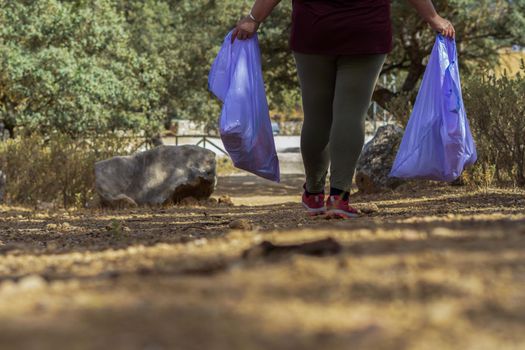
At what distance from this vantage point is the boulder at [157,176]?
346 inches

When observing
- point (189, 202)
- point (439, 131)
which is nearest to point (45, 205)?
point (189, 202)

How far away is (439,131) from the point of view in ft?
18.5

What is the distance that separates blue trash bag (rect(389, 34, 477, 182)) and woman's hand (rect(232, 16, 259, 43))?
122 cm

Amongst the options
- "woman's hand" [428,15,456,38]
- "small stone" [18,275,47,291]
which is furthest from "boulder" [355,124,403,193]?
"small stone" [18,275,47,291]

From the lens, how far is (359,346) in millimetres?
1685

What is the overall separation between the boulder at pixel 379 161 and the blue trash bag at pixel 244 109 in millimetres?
3995

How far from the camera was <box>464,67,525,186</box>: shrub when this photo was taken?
8148 mm

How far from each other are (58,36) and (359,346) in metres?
14.6

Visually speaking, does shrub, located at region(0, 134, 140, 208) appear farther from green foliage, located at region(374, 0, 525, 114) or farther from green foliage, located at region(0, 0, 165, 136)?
green foliage, located at region(374, 0, 525, 114)

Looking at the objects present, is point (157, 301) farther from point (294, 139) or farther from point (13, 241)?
point (294, 139)

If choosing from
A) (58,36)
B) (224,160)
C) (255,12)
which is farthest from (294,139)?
(255,12)

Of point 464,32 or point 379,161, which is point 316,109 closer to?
point 379,161

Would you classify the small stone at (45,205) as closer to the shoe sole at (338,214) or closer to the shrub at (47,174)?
the shrub at (47,174)

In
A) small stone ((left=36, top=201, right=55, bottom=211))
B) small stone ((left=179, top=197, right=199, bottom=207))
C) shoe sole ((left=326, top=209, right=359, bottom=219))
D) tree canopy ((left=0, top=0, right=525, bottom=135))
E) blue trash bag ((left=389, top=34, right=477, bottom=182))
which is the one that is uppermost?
tree canopy ((left=0, top=0, right=525, bottom=135))
